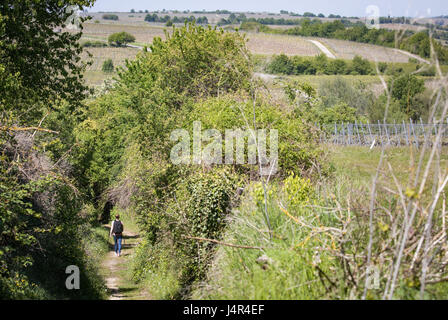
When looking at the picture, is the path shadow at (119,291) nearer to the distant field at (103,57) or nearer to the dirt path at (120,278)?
the dirt path at (120,278)

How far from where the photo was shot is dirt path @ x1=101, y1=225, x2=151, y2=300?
Answer: 16.7 meters

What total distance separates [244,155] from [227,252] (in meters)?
6.56

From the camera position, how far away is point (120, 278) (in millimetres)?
20094

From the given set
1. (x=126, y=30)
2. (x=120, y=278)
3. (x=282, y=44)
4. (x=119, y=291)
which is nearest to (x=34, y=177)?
(x=119, y=291)

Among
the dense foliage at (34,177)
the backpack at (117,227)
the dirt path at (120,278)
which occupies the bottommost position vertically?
the dirt path at (120,278)

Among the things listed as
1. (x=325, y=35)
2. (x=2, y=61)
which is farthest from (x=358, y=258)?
(x=325, y=35)

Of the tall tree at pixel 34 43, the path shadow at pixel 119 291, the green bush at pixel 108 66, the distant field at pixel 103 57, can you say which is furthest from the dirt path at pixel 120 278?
the green bush at pixel 108 66

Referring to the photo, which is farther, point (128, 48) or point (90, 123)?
point (128, 48)

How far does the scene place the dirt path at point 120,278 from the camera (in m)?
16.7

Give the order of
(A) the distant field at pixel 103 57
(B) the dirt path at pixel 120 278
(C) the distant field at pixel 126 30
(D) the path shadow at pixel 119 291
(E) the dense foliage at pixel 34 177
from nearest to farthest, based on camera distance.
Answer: (E) the dense foliage at pixel 34 177 < (B) the dirt path at pixel 120 278 < (D) the path shadow at pixel 119 291 < (A) the distant field at pixel 103 57 < (C) the distant field at pixel 126 30

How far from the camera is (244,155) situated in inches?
651

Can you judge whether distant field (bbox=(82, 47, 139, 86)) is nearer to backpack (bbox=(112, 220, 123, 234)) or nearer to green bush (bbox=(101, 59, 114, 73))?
green bush (bbox=(101, 59, 114, 73))

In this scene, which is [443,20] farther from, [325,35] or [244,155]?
[325,35]

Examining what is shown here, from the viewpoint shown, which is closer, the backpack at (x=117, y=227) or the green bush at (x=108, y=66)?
the backpack at (x=117, y=227)
